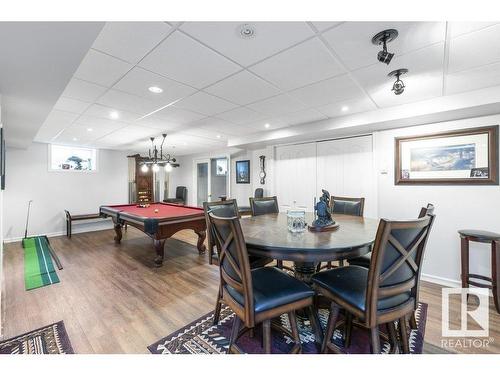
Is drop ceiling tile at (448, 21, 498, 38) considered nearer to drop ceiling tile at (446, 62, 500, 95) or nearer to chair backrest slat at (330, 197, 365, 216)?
drop ceiling tile at (446, 62, 500, 95)

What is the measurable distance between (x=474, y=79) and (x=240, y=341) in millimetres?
3181

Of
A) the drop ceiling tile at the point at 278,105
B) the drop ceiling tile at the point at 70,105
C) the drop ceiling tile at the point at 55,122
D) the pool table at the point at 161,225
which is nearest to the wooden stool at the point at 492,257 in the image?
the drop ceiling tile at the point at 278,105

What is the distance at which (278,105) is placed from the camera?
9.54 feet

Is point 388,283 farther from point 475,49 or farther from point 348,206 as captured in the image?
point 348,206

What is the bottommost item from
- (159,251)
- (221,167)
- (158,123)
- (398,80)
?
(159,251)

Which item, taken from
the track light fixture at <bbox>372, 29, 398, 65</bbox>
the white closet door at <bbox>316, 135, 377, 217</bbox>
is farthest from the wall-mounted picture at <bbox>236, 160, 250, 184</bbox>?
the track light fixture at <bbox>372, 29, 398, 65</bbox>

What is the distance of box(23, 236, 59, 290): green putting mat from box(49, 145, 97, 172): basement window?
6.21 feet

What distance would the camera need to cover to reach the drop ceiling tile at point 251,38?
1387mm

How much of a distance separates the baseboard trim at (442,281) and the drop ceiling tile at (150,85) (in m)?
3.90

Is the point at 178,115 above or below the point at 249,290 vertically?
above

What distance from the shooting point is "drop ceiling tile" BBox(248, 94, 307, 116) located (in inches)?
106

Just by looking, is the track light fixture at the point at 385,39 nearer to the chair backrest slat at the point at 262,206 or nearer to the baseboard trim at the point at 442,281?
the chair backrest slat at the point at 262,206

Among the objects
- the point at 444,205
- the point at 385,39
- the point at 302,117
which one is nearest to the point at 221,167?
the point at 302,117
